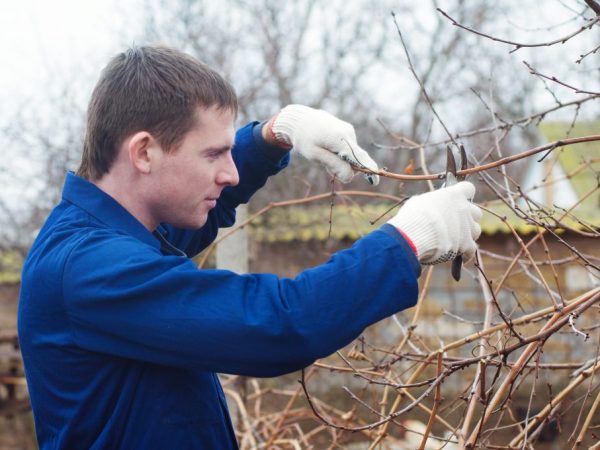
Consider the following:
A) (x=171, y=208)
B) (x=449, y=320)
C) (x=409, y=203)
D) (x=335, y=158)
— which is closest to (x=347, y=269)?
(x=409, y=203)

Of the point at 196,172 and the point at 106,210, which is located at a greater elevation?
the point at 196,172

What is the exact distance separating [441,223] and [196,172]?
0.54 m

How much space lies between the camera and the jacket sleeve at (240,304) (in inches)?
57.6

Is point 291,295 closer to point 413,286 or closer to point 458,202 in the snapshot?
point 413,286

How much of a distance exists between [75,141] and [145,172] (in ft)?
22.4

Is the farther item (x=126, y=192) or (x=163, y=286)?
(x=126, y=192)

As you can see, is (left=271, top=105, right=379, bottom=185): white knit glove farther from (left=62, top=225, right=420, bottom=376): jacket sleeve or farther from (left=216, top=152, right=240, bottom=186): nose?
(left=62, top=225, right=420, bottom=376): jacket sleeve

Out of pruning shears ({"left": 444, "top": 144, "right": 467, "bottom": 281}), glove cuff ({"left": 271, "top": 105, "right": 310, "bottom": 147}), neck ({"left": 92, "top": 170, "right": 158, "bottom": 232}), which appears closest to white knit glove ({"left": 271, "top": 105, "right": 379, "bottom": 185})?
glove cuff ({"left": 271, "top": 105, "right": 310, "bottom": 147})

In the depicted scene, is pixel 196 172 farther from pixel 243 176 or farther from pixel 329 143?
pixel 243 176

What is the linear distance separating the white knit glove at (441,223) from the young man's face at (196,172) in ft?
1.41

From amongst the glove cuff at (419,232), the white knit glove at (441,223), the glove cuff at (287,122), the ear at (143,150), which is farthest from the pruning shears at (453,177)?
the ear at (143,150)

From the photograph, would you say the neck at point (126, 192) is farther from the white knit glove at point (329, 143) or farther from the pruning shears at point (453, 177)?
the pruning shears at point (453, 177)

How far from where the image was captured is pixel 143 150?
173 cm

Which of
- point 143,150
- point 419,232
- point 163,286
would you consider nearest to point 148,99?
point 143,150
